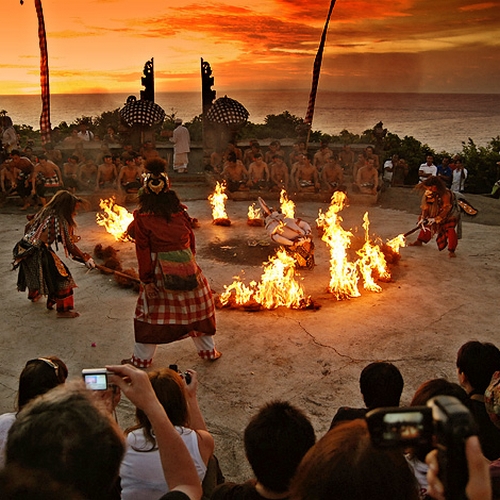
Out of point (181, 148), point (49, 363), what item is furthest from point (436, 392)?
point (181, 148)

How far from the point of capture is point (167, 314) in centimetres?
566

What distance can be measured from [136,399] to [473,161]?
52.5 ft

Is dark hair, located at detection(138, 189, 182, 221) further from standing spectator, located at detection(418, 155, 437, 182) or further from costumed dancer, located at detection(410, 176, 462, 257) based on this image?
standing spectator, located at detection(418, 155, 437, 182)

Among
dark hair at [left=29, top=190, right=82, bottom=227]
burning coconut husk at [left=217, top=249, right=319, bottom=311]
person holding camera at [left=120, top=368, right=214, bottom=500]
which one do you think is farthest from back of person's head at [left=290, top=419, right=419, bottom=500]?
burning coconut husk at [left=217, top=249, right=319, bottom=311]

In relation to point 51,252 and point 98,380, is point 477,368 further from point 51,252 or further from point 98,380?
point 51,252

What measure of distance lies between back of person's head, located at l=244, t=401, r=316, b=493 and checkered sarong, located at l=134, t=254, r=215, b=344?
3314mm

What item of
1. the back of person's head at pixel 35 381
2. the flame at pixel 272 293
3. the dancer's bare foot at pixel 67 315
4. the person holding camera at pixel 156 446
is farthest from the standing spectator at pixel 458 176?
the back of person's head at pixel 35 381

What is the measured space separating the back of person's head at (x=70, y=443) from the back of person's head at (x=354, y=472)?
1.89ft

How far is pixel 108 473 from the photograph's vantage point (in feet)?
5.60

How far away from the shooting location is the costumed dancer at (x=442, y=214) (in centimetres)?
942

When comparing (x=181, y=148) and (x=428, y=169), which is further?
(x=181, y=148)

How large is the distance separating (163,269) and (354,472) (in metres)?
4.28

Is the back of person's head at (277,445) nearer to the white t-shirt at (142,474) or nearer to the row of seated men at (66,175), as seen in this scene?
the white t-shirt at (142,474)

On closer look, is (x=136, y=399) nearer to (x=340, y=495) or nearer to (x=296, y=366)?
(x=340, y=495)
